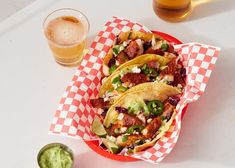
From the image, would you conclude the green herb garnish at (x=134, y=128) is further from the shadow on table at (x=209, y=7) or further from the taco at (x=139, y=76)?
the shadow on table at (x=209, y=7)

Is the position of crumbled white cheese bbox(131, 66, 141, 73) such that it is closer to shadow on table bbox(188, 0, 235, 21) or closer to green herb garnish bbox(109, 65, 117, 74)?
green herb garnish bbox(109, 65, 117, 74)

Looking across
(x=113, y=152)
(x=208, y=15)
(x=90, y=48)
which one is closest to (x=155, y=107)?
(x=113, y=152)

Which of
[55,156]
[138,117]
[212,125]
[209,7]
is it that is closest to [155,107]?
[138,117]

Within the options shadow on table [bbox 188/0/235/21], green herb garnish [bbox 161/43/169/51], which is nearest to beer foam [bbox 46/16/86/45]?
green herb garnish [bbox 161/43/169/51]

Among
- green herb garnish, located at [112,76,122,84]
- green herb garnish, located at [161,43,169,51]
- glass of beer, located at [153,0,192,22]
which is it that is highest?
glass of beer, located at [153,0,192,22]

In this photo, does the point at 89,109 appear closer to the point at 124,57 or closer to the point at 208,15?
the point at 124,57

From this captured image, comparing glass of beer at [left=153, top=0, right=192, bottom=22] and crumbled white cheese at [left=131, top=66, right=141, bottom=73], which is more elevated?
glass of beer at [left=153, top=0, right=192, bottom=22]

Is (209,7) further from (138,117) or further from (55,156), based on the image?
(55,156)
